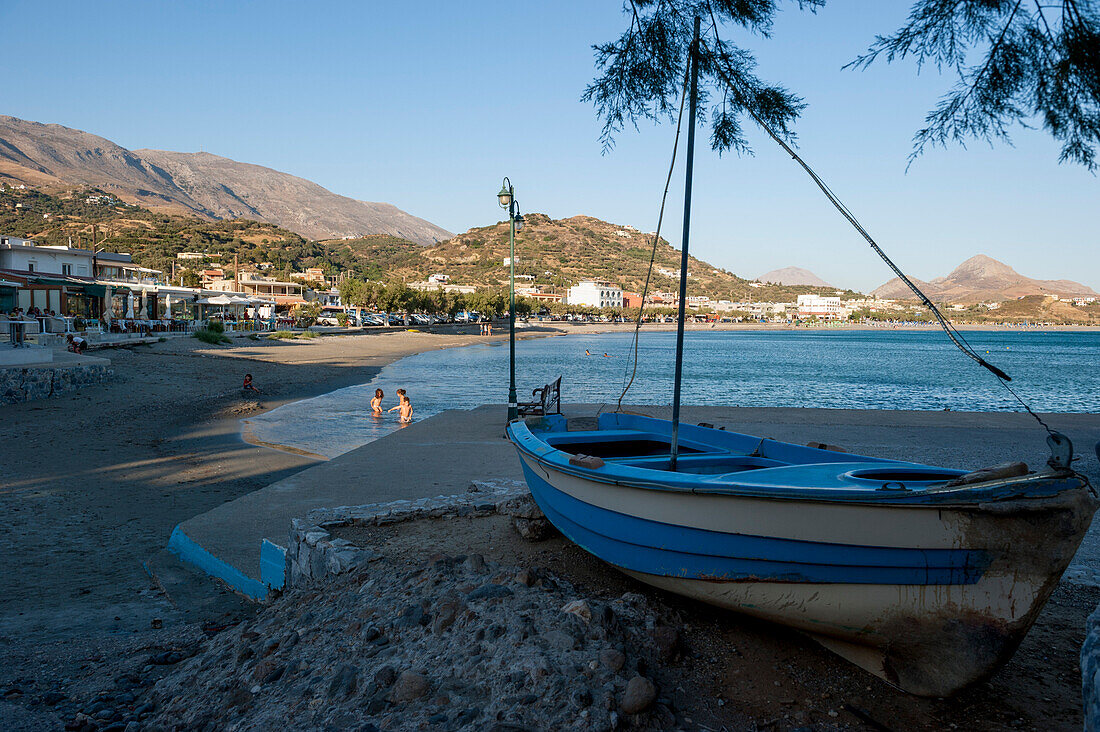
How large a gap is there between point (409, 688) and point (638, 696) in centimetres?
108

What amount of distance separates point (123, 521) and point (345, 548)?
452 cm

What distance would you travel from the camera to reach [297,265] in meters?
131

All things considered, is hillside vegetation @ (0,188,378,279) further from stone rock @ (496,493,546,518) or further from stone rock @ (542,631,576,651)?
stone rock @ (542,631,576,651)

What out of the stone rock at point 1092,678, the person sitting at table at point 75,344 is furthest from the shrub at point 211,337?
the stone rock at point 1092,678

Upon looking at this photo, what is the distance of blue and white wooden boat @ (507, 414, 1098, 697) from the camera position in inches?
115

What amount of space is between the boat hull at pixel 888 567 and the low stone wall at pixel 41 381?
18.3 m

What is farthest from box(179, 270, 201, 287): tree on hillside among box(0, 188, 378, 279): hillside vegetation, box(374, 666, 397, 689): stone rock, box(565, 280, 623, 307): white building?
box(565, 280, 623, 307): white building

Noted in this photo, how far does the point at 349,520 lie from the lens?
5.90 metres

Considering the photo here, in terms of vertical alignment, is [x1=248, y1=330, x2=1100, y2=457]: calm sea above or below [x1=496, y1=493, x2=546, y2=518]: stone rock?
below

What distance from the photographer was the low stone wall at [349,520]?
5.05m

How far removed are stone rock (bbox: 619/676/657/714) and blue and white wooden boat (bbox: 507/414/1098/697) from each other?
30.6 inches

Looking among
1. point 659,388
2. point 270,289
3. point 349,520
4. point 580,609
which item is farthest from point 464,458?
point 270,289

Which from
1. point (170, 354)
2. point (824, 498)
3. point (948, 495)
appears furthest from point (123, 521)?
point (170, 354)

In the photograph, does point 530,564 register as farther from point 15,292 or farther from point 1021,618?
point 15,292
